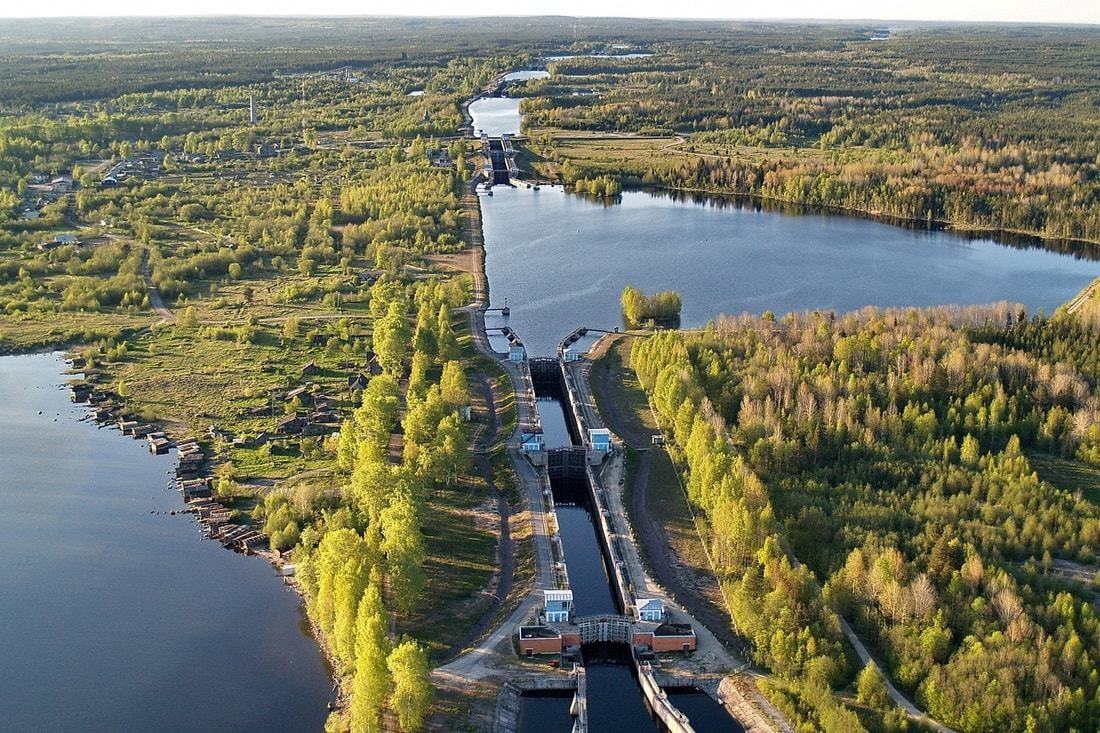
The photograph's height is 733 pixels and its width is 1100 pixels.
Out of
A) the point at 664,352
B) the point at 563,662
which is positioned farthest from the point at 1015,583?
the point at 664,352

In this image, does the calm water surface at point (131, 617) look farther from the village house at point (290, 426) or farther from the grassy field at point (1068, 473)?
the grassy field at point (1068, 473)

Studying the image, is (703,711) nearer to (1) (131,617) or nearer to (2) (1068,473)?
(1) (131,617)

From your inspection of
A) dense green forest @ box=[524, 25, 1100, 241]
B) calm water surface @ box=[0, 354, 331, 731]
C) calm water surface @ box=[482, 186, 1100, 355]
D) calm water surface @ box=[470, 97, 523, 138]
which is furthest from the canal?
calm water surface @ box=[470, 97, 523, 138]

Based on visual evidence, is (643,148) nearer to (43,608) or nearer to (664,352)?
(664,352)

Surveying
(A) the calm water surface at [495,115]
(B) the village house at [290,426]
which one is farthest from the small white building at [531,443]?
(A) the calm water surface at [495,115]

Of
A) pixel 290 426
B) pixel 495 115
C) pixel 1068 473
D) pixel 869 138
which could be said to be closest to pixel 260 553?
pixel 290 426

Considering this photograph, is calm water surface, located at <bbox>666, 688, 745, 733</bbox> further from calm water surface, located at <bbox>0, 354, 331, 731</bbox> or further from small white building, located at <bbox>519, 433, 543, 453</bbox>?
small white building, located at <bbox>519, 433, 543, 453</bbox>
